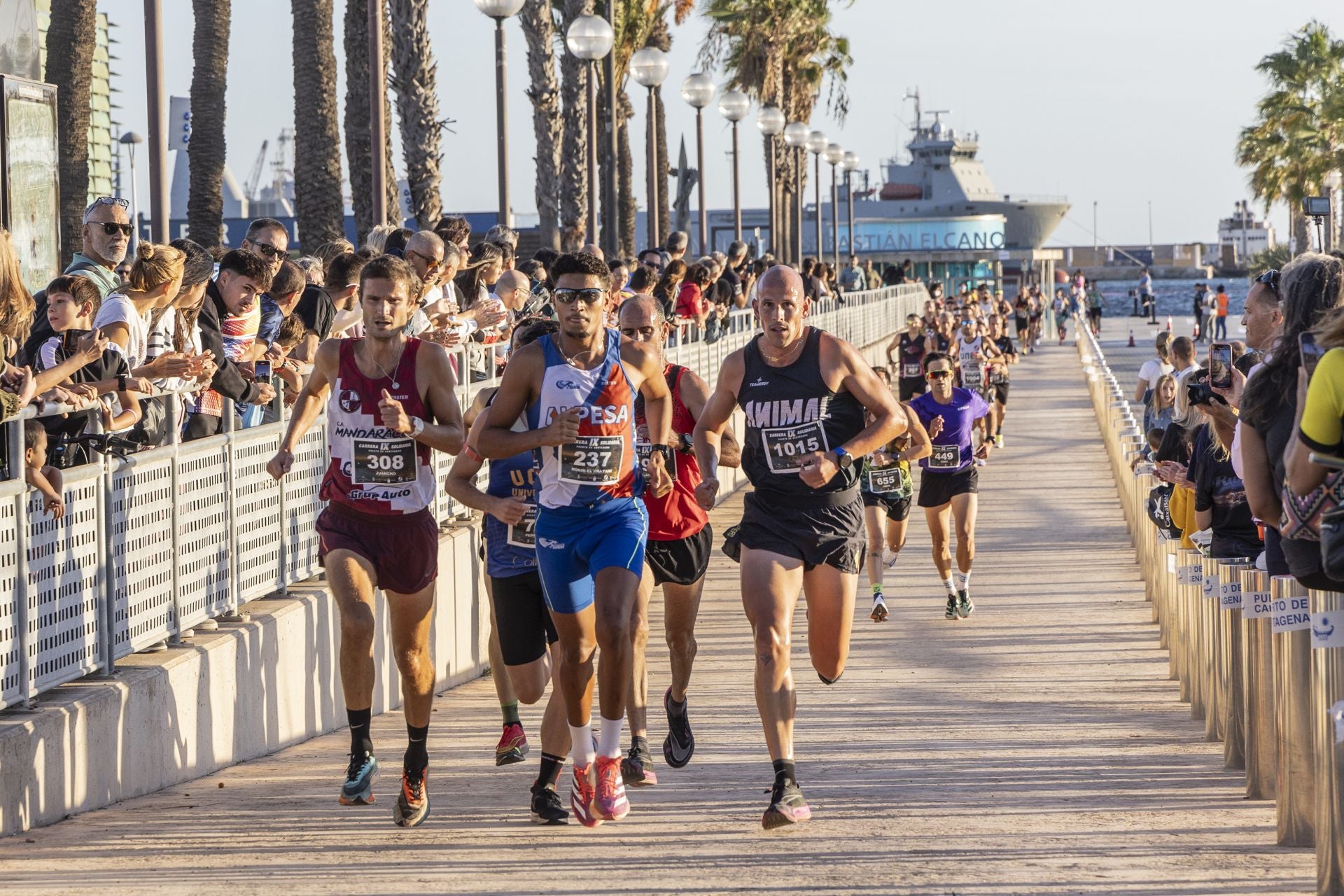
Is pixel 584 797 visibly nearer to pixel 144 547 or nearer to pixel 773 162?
pixel 144 547

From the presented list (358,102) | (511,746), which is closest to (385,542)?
(511,746)

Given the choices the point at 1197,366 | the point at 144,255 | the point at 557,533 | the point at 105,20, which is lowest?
the point at 557,533

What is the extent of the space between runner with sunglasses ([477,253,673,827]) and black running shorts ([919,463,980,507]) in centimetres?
708

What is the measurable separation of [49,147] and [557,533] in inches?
318

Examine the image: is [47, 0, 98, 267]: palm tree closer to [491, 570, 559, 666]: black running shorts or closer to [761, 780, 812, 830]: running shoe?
[491, 570, 559, 666]: black running shorts

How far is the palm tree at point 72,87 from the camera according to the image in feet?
68.6

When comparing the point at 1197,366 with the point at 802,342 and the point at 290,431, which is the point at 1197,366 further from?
the point at 290,431

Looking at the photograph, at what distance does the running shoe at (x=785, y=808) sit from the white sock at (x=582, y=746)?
0.67m

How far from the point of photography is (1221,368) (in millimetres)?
7266

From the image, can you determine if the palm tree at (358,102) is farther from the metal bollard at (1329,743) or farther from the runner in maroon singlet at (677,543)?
the metal bollard at (1329,743)

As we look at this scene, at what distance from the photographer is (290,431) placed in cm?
751

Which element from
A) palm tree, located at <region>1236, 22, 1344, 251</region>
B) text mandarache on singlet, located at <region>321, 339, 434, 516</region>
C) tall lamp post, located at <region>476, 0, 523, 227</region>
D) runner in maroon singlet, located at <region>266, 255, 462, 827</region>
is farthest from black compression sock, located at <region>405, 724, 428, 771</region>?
palm tree, located at <region>1236, 22, 1344, 251</region>

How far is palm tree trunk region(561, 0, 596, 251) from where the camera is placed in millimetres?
28391

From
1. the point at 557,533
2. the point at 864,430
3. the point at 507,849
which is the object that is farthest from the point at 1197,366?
the point at 507,849
